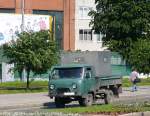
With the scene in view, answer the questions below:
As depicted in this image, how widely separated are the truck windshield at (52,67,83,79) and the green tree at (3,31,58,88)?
13.7 meters

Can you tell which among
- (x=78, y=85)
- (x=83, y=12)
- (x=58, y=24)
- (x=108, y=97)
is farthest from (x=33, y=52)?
(x=83, y=12)

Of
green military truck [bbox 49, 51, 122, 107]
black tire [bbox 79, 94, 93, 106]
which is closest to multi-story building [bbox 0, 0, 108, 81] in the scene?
green military truck [bbox 49, 51, 122, 107]

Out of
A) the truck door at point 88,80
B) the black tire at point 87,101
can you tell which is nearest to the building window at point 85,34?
the truck door at point 88,80

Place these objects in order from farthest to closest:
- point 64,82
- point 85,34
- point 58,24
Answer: point 85,34
point 58,24
point 64,82

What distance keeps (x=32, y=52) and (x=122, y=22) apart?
2838cm

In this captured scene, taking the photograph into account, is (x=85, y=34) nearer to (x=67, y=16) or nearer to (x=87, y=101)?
(x=67, y=16)

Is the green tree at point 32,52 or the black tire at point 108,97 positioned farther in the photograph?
the green tree at point 32,52

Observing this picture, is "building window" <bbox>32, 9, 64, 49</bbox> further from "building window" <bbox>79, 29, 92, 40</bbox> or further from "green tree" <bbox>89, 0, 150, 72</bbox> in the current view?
"green tree" <bbox>89, 0, 150, 72</bbox>

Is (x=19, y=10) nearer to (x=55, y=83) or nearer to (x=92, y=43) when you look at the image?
(x=92, y=43)

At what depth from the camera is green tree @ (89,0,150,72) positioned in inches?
2692

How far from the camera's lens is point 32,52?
1702 inches

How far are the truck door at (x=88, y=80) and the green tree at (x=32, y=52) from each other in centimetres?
1358

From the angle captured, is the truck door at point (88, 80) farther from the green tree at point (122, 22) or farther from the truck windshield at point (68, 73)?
the green tree at point (122, 22)

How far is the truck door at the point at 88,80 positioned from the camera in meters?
29.0
